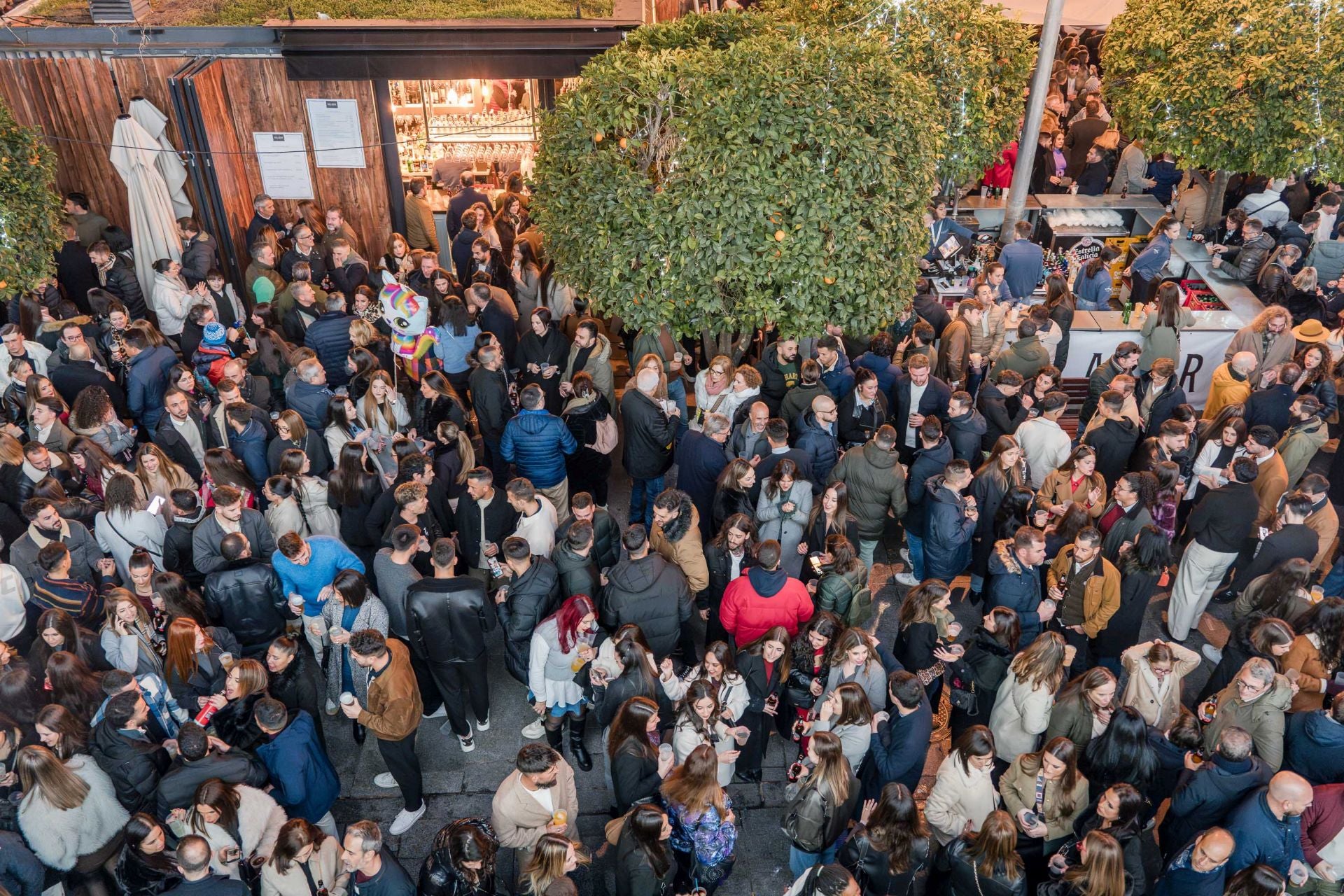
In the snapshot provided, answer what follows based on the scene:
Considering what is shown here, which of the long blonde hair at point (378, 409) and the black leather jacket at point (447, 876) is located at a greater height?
the long blonde hair at point (378, 409)

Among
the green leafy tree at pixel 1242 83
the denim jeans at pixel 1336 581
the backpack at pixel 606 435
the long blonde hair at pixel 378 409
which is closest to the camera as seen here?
the denim jeans at pixel 1336 581

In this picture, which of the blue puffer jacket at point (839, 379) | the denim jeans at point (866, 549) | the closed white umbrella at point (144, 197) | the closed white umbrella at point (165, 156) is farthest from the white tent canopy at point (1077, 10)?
the closed white umbrella at point (144, 197)

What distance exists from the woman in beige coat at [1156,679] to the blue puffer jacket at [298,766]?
4.61m

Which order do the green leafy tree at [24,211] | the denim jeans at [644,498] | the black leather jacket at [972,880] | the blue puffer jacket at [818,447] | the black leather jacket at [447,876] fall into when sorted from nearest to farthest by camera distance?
the black leather jacket at [972,880] → the black leather jacket at [447,876] → the blue puffer jacket at [818,447] → the denim jeans at [644,498] → the green leafy tree at [24,211]

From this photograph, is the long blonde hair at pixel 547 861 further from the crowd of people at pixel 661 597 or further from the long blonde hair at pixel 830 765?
the long blonde hair at pixel 830 765

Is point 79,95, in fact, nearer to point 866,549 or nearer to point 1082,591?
point 866,549

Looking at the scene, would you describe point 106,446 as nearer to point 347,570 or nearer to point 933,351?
point 347,570

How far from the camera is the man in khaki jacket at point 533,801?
535 centimetres

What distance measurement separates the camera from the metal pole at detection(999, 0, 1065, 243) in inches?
417

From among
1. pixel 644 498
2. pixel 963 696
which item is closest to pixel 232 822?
pixel 963 696

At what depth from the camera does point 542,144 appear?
9.09 meters

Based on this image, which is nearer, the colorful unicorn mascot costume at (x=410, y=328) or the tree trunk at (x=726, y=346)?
the colorful unicorn mascot costume at (x=410, y=328)

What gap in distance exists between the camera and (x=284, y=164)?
1260 cm

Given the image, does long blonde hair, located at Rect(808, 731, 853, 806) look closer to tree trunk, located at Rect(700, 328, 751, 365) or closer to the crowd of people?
the crowd of people
